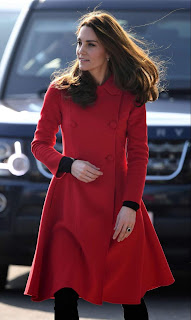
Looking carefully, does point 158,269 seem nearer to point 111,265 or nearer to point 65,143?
point 111,265

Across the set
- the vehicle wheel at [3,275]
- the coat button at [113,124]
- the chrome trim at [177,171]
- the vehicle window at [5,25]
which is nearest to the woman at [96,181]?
the coat button at [113,124]

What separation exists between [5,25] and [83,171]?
13405 mm

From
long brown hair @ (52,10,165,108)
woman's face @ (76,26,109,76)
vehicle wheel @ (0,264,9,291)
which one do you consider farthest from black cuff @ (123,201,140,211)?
vehicle wheel @ (0,264,9,291)

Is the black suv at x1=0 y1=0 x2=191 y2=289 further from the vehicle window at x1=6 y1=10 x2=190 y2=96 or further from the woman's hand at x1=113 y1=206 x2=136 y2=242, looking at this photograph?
the woman's hand at x1=113 y1=206 x2=136 y2=242

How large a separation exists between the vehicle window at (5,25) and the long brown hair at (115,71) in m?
12.3

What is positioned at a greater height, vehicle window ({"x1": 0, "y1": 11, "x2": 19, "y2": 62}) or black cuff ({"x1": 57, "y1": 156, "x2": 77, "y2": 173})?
vehicle window ({"x1": 0, "y1": 11, "x2": 19, "y2": 62})

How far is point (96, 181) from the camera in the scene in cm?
411

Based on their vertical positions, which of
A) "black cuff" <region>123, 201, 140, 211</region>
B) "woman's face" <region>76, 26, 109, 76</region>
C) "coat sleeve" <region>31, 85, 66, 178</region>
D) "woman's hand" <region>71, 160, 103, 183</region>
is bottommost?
"black cuff" <region>123, 201, 140, 211</region>

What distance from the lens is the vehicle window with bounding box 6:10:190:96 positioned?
7.08 metres

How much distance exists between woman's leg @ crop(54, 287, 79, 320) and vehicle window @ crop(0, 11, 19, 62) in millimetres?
12550

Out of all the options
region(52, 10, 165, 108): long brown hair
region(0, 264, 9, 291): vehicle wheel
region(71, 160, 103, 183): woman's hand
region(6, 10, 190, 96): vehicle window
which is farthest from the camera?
region(6, 10, 190, 96): vehicle window

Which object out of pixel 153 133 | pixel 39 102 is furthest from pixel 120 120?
pixel 39 102

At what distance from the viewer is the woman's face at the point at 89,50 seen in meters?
4.07

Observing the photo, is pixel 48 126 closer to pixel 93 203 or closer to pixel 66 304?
pixel 93 203
